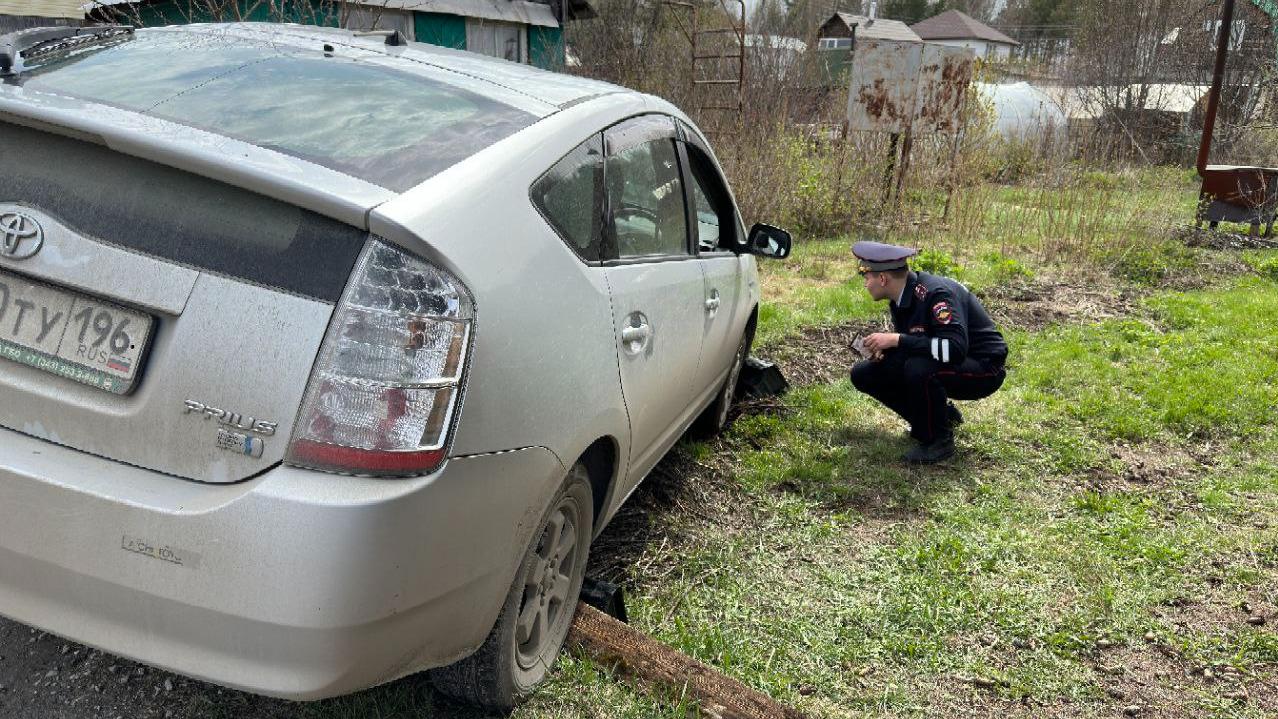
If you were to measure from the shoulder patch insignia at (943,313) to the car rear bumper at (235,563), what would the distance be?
3.27 m

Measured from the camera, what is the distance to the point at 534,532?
94.1 inches

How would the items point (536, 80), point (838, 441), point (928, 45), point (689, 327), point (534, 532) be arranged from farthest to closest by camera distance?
point (928, 45), point (838, 441), point (689, 327), point (536, 80), point (534, 532)

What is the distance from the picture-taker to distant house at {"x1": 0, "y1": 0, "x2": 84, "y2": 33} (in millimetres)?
12570

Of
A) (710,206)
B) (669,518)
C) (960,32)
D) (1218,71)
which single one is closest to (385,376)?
(669,518)

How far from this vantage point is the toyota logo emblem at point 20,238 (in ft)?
6.60

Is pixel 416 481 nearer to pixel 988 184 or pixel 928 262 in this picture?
pixel 928 262

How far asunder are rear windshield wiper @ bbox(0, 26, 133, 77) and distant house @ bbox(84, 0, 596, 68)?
9.60 meters

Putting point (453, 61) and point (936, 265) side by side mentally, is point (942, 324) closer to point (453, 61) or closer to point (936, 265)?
point (453, 61)

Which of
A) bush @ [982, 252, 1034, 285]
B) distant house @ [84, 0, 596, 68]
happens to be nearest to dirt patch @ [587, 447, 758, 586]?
bush @ [982, 252, 1034, 285]

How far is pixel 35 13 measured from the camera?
12523mm

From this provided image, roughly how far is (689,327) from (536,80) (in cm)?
104

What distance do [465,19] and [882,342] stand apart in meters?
14.6

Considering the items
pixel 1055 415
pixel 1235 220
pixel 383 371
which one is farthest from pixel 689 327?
pixel 1235 220

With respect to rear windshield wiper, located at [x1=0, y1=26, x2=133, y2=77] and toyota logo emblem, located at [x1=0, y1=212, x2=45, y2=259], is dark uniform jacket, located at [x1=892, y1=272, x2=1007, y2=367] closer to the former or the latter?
rear windshield wiper, located at [x1=0, y1=26, x2=133, y2=77]
